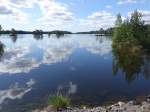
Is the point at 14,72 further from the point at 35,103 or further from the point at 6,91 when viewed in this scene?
the point at 35,103

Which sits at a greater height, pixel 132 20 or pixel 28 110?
pixel 132 20

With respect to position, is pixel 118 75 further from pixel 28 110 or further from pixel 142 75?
pixel 28 110

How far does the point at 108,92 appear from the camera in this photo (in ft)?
97.5

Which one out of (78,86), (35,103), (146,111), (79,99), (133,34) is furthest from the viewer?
(133,34)

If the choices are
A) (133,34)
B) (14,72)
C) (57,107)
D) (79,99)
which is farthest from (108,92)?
(133,34)

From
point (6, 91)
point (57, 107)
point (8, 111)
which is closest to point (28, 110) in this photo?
point (8, 111)

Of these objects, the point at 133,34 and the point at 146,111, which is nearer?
the point at 146,111

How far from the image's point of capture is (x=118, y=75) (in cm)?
4016

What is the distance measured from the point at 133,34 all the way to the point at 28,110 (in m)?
68.5

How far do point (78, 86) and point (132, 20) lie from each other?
60.5 metres

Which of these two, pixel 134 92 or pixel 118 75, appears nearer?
pixel 134 92

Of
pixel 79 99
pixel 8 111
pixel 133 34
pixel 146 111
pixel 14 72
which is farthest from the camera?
pixel 133 34

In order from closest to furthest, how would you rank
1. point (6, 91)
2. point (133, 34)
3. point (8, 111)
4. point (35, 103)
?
point (8, 111) → point (35, 103) → point (6, 91) → point (133, 34)

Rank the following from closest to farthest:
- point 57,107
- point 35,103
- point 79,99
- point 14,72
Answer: point 57,107 → point 35,103 → point 79,99 → point 14,72
